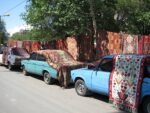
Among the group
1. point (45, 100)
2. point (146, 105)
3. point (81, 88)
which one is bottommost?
point (45, 100)

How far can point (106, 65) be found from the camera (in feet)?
35.8

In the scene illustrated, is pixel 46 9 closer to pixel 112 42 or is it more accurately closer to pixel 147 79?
pixel 112 42

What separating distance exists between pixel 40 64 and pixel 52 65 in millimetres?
1243

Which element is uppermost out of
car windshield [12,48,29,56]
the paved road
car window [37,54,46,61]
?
car windshield [12,48,29,56]

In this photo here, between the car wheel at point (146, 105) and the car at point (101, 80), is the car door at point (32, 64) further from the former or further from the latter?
the car wheel at point (146, 105)

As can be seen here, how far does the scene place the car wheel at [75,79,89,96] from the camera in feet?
39.3

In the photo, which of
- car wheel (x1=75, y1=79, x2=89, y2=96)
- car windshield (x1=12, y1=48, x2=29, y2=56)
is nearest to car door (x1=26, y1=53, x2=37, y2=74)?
car windshield (x1=12, y1=48, x2=29, y2=56)

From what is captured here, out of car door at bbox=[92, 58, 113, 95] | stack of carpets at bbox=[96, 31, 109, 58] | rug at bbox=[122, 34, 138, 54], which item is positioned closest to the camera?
car door at bbox=[92, 58, 113, 95]

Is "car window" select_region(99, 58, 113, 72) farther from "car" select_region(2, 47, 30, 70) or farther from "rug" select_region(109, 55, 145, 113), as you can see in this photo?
"car" select_region(2, 47, 30, 70)

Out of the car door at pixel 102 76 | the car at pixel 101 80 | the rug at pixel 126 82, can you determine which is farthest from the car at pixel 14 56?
the rug at pixel 126 82

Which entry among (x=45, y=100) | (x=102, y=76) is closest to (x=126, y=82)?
(x=102, y=76)

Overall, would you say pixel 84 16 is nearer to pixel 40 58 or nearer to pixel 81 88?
pixel 40 58

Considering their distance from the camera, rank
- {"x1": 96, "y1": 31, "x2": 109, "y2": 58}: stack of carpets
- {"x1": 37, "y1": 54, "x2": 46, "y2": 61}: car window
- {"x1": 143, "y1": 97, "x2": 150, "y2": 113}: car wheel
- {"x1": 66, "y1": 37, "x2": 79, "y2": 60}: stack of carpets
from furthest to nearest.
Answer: {"x1": 66, "y1": 37, "x2": 79, "y2": 60}: stack of carpets, {"x1": 96, "y1": 31, "x2": 109, "y2": 58}: stack of carpets, {"x1": 37, "y1": 54, "x2": 46, "y2": 61}: car window, {"x1": 143, "y1": 97, "x2": 150, "y2": 113}: car wheel

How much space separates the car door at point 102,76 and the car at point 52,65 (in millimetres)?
3099
